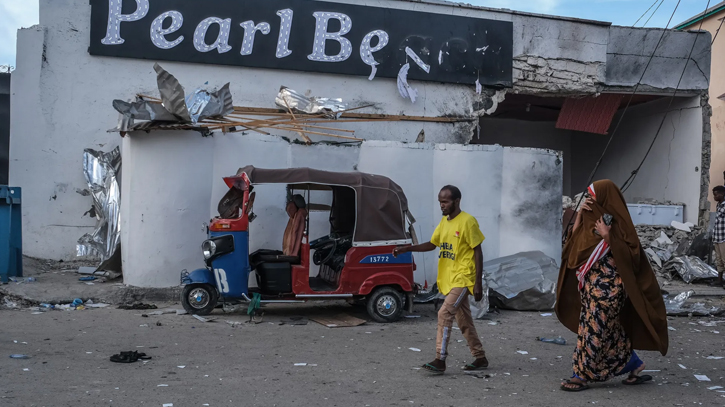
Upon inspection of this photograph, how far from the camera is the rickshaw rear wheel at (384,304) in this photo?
338 inches

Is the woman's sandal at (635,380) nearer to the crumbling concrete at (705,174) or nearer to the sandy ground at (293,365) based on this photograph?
the sandy ground at (293,365)

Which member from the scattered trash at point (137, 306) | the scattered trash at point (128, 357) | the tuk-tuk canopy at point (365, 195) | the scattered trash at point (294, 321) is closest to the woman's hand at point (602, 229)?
the tuk-tuk canopy at point (365, 195)

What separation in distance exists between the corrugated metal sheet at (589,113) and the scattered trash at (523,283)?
6.03 m

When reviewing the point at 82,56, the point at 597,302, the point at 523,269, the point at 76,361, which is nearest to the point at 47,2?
the point at 82,56

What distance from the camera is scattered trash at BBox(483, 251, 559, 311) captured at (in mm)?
9719

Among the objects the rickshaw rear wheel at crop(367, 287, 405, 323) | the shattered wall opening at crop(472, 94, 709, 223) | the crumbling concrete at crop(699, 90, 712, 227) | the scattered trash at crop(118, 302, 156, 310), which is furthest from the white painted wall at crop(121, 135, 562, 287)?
the crumbling concrete at crop(699, 90, 712, 227)

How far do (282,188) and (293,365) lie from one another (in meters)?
4.44

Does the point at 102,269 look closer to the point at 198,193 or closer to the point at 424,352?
the point at 198,193

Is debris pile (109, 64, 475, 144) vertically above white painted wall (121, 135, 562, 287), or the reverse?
debris pile (109, 64, 475, 144)

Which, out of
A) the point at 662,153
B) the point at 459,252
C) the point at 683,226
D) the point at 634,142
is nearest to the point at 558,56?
the point at 662,153

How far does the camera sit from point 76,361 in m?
5.93

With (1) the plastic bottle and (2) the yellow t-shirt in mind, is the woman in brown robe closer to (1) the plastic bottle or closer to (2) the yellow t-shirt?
(2) the yellow t-shirt

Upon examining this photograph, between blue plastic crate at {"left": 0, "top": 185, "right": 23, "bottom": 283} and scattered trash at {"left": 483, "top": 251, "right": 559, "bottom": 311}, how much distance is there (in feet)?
23.0

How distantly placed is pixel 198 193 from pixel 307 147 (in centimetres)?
181
